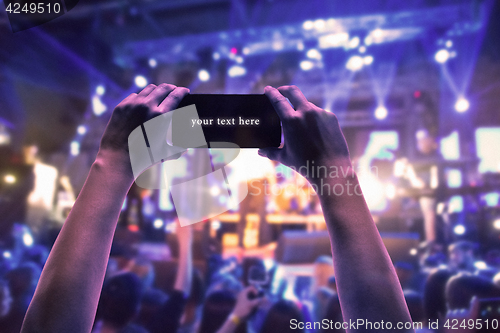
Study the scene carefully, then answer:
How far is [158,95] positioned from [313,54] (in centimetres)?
407

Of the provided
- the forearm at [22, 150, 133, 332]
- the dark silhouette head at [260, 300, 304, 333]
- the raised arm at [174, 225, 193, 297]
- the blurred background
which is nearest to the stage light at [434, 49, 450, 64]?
the blurred background

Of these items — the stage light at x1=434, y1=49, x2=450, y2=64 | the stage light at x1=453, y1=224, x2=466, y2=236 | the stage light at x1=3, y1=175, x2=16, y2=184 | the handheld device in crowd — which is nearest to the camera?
the handheld device in crowd

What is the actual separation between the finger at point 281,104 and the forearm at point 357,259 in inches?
5.9

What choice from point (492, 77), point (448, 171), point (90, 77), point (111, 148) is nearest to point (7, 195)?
point (90, 77)

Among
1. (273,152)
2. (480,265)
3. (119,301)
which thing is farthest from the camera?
(480,265)

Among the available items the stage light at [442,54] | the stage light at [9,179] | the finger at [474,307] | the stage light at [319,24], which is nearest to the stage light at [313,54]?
the stage light at [319,24]

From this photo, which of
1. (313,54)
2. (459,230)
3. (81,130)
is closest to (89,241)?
(313,54)

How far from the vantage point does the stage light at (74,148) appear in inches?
197

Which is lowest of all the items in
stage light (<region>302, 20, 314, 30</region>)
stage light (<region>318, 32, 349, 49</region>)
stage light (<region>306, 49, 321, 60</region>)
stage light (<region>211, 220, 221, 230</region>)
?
stage light (<region>211, 220, 221, 230</region>)

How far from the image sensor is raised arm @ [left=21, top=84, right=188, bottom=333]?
1.24 feet

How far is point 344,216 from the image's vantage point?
1.43 feet

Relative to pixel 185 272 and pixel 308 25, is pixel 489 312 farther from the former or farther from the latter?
pixel 308 25

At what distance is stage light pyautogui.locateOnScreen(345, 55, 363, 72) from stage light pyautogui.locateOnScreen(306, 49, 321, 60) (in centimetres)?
54

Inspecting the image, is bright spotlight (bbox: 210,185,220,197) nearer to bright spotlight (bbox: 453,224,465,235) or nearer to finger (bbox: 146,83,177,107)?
bright spotlight (bbox: 453,224,465,235)
